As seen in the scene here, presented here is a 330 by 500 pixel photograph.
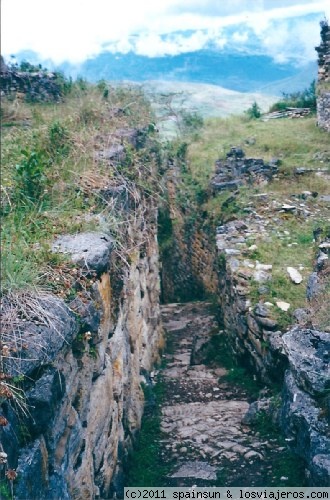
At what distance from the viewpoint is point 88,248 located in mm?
4512

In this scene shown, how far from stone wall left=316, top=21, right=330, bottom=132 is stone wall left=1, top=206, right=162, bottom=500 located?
9.37m

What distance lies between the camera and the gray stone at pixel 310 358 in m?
4.94

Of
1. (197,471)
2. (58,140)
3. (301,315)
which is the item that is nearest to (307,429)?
(197,471)

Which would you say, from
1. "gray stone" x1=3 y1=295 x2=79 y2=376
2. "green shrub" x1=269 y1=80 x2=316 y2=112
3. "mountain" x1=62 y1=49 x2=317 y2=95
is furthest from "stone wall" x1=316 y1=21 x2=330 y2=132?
"mountain" x1=62 y1=49 x2=317 y2=95

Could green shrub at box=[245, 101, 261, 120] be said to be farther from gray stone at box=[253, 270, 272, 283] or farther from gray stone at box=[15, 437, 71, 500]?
gray stone at box=[15, 437, 71, 500]

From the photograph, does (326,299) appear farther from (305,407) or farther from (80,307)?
(80,307)

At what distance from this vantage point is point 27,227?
15.8 feet

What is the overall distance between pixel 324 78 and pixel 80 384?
1326 cm

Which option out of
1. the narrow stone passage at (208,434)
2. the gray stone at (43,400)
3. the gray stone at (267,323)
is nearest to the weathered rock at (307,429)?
the narrow stone passage at (208,434)

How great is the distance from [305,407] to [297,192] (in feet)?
19.8

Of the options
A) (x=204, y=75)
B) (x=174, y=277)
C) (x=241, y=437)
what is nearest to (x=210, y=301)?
(x=174, y=277)

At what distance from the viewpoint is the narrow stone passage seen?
5.46m

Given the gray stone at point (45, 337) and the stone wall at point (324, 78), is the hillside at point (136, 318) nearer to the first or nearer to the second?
the gray stone at point (45, 337)

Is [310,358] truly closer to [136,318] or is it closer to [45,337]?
[136,318]
